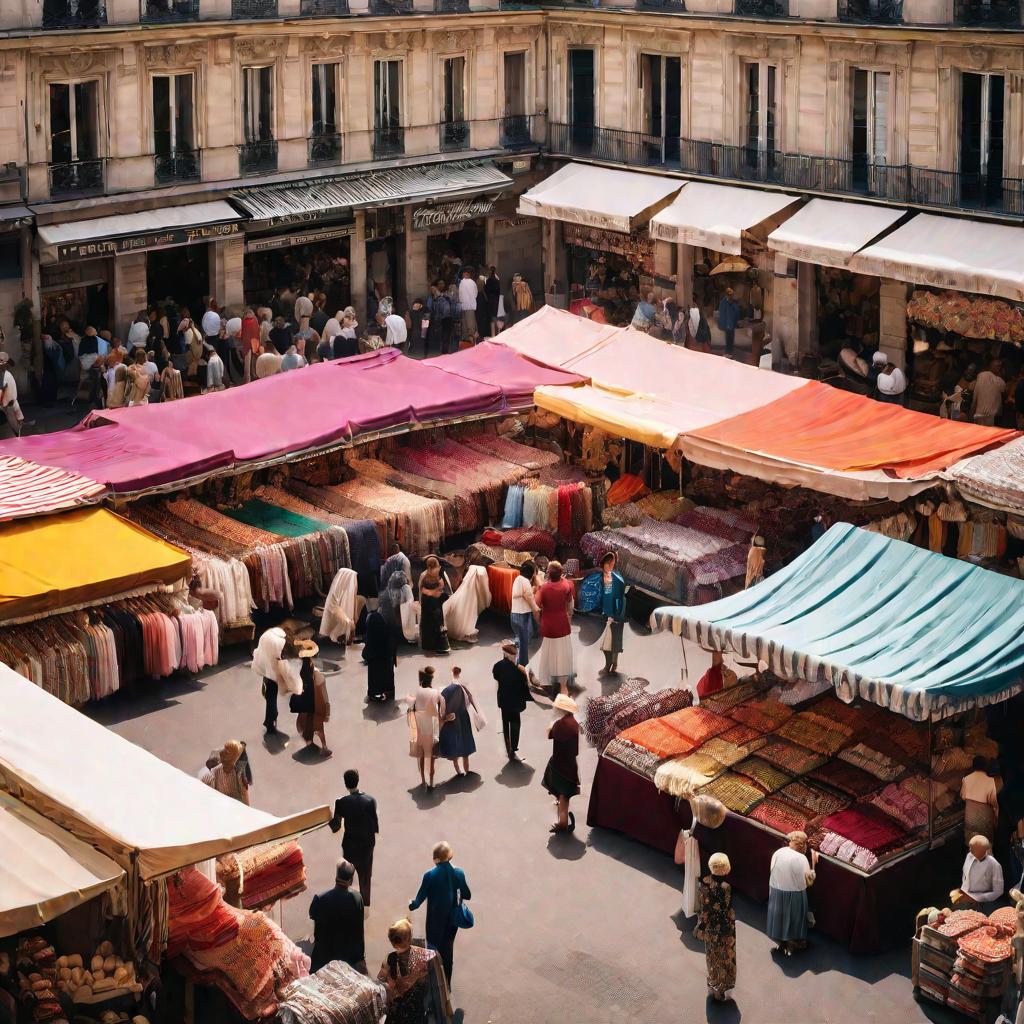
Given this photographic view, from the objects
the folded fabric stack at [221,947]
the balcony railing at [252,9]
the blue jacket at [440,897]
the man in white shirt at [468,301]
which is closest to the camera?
the folded fabric stack at [221,947]

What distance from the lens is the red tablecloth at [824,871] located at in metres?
14.5

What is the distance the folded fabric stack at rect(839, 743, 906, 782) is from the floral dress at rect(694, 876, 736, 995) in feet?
8.40

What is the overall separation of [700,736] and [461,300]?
698 inches

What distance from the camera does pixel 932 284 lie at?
27.4 m

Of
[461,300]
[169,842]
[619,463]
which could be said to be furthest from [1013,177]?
[169,842]

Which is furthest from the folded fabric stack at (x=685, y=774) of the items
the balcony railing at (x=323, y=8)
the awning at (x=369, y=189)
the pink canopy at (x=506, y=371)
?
the balcony railing at (x=323, y=8)

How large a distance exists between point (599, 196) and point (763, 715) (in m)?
17.9

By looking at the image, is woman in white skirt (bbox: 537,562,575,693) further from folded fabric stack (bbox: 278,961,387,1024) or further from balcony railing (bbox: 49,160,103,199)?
balcony railing (bbox: 49,160,103,199)

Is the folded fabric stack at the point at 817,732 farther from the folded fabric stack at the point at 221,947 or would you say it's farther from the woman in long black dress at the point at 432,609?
the folded fabric stack at the point at 221,947

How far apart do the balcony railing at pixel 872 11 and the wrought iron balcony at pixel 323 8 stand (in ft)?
28.0

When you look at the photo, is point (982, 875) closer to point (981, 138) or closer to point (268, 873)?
point (268, 873)

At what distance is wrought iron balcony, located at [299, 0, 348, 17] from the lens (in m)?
31.7

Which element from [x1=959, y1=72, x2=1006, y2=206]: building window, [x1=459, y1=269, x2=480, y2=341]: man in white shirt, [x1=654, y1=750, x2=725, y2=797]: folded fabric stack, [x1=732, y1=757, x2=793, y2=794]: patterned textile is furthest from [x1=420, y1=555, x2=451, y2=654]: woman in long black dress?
[x1=459, y1=269, x2=480, y2=341]: man in white shirt

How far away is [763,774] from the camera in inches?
621
